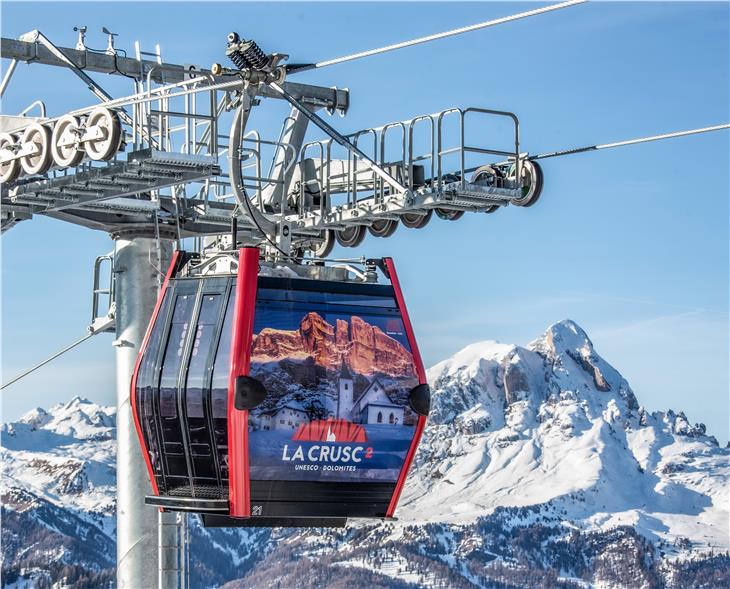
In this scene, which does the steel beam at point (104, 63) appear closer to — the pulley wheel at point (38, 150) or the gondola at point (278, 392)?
the pulley wheel at point (38, 150)

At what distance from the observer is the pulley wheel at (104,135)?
68.2ft

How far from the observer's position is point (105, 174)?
22656 mm

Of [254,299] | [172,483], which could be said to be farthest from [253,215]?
[172,483]

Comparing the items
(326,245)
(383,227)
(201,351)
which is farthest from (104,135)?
(326,245)

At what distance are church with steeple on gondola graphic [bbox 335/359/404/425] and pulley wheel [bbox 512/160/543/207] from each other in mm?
5162

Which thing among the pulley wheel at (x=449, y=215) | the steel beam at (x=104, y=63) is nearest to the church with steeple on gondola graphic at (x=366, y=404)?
the pulley wheel at (x=449, y=215)

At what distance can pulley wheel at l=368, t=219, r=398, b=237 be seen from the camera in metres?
26.7

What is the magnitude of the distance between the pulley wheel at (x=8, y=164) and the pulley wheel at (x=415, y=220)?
6.21 m

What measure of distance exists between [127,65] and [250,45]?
9.42 m

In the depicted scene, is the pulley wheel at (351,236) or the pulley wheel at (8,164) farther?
the pulley wheel at (351,236)

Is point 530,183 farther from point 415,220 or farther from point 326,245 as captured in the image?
point 326,245

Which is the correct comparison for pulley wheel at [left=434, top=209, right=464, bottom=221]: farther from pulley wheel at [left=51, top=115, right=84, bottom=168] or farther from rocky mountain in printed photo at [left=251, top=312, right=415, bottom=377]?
pulley wheel at [left=51, top=115, right=84, bottom=168]

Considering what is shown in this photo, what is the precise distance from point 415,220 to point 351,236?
97.1 inches

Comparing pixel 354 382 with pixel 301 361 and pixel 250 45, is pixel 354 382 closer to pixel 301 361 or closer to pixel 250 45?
pixel 301 361
